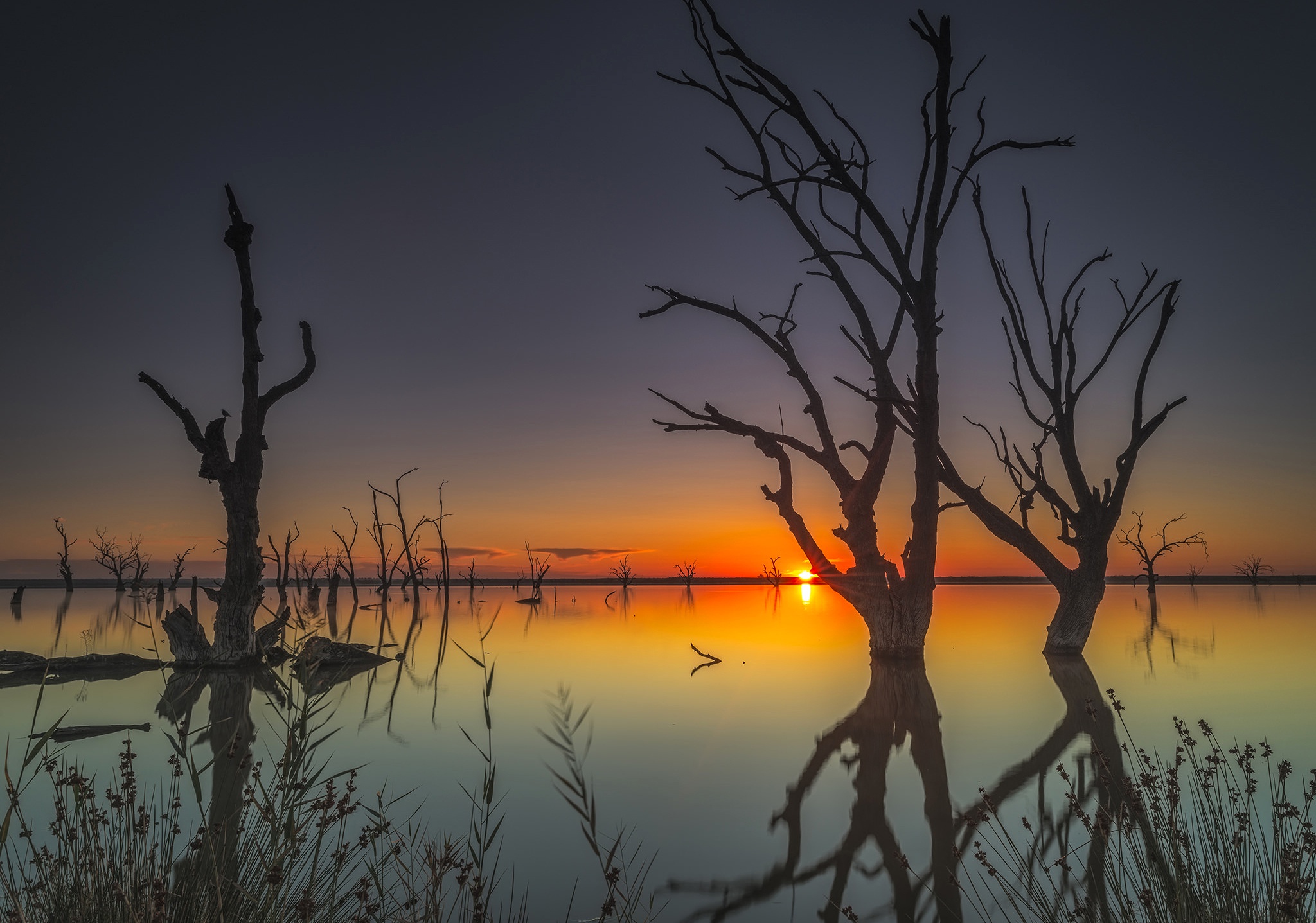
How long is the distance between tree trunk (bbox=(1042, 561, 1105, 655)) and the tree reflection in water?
397 cm

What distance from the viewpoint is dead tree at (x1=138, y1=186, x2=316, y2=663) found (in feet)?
36.4

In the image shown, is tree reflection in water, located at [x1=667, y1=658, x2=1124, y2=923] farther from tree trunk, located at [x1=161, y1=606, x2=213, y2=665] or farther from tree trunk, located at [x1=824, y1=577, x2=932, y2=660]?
tree trunk, located at [x1=161, y1=606, x2=213, y2=665]

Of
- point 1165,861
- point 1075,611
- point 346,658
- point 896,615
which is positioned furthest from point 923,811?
point 1075,611

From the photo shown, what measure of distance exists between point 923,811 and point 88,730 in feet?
20.1

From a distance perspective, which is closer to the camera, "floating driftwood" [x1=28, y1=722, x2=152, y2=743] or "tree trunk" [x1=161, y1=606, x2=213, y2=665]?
"floating driftwood" [x1=28, y1=722, x2=152, y2=743]

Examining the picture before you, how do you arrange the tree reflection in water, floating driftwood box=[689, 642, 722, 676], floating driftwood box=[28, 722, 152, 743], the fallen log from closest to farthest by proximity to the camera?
1. the tree reflection in water
2. floating driftwood box=[28, 722, 152, 743]
3. the fallen log
4. floating driftwood box=[689, 642, 722, 676]

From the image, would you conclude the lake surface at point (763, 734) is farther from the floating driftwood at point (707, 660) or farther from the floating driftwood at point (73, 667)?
the floating driftwood at point (73, 667)

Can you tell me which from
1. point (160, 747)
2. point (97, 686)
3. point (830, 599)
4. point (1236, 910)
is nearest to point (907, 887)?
point (1236, 910)

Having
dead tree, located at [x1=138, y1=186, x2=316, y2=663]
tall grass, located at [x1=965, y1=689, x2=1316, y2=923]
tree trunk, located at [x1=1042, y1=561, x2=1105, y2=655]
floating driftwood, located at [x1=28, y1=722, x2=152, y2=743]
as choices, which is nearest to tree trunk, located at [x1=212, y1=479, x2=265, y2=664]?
dead tree, located at [x1=138, y1=186, x2=316, y2=663]

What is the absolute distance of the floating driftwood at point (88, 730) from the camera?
19.3 feet

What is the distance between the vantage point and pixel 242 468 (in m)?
11.4

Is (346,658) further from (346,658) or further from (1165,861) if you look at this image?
(1165,861)

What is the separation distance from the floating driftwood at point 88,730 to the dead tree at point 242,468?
440 centimetres

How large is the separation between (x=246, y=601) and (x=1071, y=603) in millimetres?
11609
